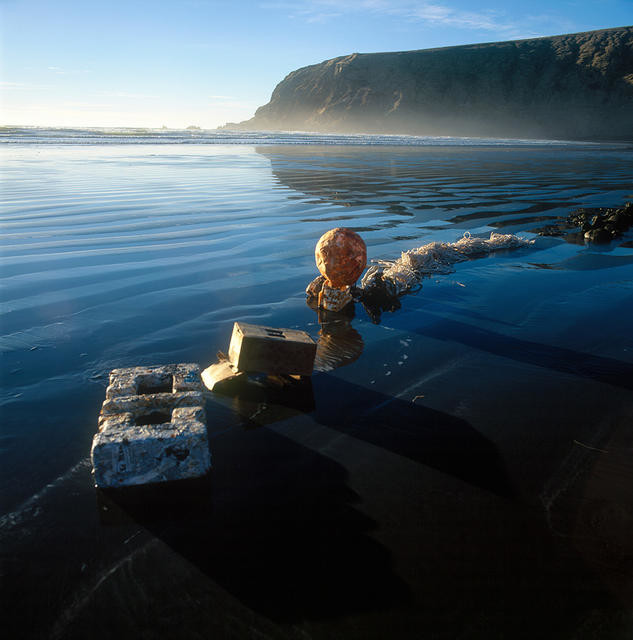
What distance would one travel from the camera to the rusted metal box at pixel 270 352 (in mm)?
3088

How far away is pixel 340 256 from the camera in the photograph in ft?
15.7

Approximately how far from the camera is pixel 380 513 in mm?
2143

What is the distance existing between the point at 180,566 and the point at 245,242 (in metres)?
5.69

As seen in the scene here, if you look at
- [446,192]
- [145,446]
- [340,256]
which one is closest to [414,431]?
[145,446]

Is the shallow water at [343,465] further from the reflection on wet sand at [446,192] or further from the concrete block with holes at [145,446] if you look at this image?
the reflection on wet sand at [446,192]

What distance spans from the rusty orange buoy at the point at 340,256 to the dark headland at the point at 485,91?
9866cm

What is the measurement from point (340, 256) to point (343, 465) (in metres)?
2.69

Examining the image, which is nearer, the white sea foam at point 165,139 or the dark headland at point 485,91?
the white sea foam at point 165,139

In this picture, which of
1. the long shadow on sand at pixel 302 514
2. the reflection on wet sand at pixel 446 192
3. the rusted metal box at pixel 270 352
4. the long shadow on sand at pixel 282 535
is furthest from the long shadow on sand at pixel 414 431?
the reflection on wet sand at pixel 446 192

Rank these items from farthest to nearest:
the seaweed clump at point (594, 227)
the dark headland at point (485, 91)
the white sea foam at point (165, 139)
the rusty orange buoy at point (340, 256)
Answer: the dark headland at point (485, 91)
the white sea foam at point (165, 139)
the seaweed clump at point (594, 227)
the rusty orange buoy at point (340, 256)

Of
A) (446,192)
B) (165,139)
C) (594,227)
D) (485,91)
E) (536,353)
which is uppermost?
(485,91)

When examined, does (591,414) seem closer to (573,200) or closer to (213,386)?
(213,386)

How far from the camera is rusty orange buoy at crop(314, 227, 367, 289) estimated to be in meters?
4.79

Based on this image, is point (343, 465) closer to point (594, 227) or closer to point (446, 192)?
point (594, 227)
